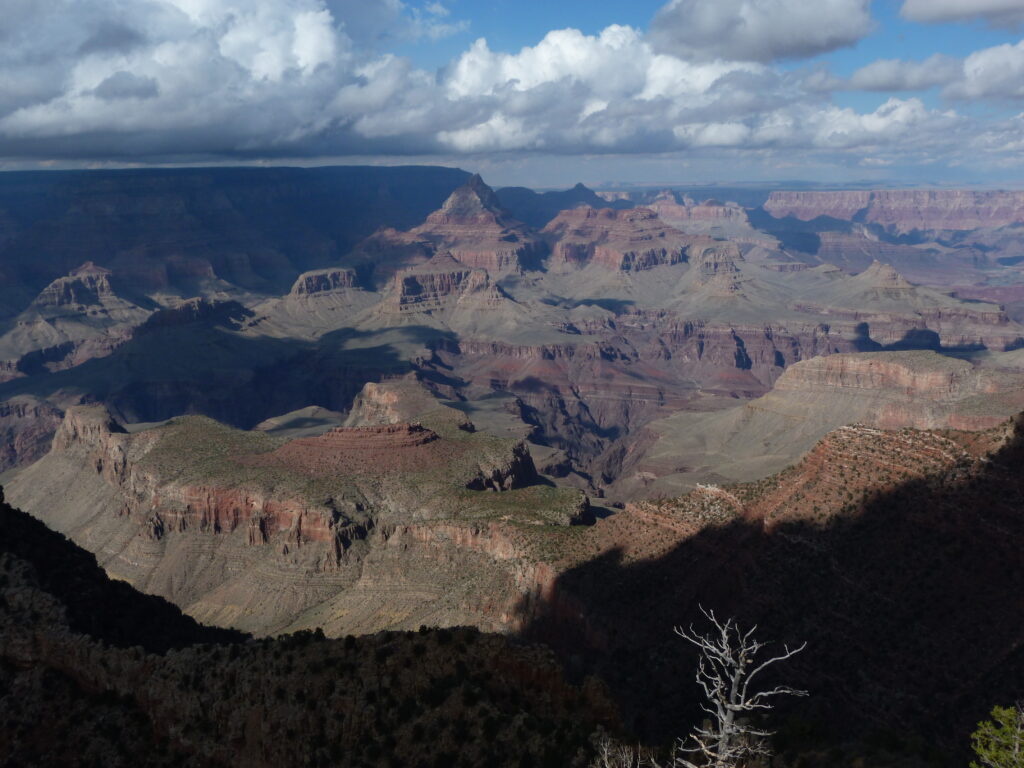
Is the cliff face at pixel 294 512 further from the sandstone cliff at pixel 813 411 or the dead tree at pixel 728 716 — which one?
the sandstone cliff at pixel 813 411

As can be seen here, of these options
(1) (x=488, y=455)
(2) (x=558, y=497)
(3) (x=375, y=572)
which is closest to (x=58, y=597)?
(3) (x=375, y=572)

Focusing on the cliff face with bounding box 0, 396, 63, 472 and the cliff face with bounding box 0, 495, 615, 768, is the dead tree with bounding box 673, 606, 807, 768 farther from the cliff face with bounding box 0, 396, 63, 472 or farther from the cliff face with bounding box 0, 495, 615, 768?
the cliff face with bounding box 0, 396, 63, 472

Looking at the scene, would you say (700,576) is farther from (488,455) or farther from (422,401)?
(422,401)

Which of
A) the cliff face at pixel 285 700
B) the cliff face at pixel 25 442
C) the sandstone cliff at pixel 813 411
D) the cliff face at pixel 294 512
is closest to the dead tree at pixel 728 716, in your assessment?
the cliff face at pixel 285 700

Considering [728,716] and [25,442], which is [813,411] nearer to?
[728,716]

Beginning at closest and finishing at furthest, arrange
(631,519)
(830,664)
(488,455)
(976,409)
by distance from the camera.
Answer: (830,664) → (631,519) → (488,455) → (976,409)

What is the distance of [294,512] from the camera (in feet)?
307

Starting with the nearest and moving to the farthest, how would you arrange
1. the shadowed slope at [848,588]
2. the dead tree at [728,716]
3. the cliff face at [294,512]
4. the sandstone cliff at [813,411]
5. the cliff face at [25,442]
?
the dead tree at [728,716] → the shadowed slope at [848,588] → the cliff face at [294,512] → the sandstone cliff at [813,411] → the cliff face at [25,442]

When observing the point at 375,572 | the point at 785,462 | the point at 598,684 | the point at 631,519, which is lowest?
the point at 785,462

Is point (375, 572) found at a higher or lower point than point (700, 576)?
lower

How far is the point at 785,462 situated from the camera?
144 meters

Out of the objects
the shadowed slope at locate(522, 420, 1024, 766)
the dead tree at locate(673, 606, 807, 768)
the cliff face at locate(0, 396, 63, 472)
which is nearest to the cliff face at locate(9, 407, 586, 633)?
the shadowed slope at locate(522, 420, 1024, 766)

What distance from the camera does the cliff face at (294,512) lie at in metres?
84.9

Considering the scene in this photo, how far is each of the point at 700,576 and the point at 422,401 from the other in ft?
372
